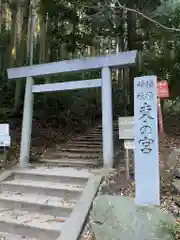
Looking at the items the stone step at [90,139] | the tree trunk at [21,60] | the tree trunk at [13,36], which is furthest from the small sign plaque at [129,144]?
the tree trunk at [13,36]

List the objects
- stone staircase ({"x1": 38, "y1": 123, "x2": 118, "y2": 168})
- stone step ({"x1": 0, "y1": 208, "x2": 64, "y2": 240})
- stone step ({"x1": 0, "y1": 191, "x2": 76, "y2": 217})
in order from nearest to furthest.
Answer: stone step ({"x1": 0, "y1": 208, "x2": 64, "y2": 240}), stone step ({"x1": 0, "y1": 191, "x2": 76, "y2": 217}), stone staircase ({"x1": 38, "y1": 123, "x2": 118, "y2": 168})

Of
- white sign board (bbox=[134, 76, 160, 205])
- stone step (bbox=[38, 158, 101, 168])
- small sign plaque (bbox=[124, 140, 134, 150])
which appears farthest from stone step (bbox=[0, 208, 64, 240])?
stone step (bbox=[38, 158, 101, 168])

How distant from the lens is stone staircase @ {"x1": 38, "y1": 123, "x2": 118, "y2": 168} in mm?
7113

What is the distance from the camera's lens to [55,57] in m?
13.9

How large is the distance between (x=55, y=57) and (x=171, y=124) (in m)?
6.60

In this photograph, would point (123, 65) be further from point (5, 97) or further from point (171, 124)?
point (5, 97)

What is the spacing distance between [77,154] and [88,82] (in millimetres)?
2180

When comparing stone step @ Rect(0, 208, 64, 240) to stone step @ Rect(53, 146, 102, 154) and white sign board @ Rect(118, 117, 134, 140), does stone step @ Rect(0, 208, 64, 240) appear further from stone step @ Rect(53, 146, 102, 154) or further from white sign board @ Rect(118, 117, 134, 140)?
stone step @ Rect(53, 146, 102, 154)

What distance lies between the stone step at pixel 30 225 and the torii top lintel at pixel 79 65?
10.8ft

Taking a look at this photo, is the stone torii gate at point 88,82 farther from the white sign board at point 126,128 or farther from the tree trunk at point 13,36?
the tree trunk at point 13,36

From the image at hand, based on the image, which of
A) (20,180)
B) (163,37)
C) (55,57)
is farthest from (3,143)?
(55,57)

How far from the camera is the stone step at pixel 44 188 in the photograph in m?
5.38

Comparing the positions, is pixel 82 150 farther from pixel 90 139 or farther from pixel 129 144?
pixel 129 144

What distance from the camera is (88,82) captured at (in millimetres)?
6703
